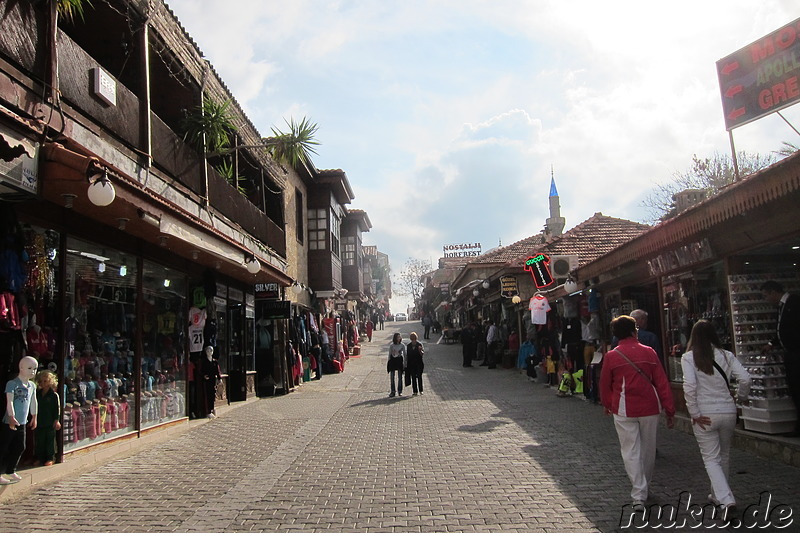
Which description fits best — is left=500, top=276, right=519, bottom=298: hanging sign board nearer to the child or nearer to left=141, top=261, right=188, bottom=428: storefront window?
left=141, top=261, right=188, bottom=428: storefront window

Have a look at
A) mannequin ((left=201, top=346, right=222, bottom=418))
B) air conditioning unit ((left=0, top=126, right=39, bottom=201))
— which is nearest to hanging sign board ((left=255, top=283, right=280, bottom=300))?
mannequin ((left=201, top=346, right=222, bottom=418))

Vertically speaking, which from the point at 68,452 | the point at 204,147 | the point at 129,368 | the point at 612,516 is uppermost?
the point at 204,147

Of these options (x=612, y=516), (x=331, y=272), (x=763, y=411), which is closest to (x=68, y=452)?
(x=612, y=516)

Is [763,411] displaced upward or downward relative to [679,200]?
downward

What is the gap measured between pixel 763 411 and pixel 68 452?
338 inches

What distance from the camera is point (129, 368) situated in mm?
9680

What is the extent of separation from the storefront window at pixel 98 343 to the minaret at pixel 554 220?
978 inches

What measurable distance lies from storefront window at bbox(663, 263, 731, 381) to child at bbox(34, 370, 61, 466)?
867cm

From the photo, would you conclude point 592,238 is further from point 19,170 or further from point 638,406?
point 19,170

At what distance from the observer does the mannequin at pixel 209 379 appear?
1249cm

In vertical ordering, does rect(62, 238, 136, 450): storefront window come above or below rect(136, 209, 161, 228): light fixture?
below

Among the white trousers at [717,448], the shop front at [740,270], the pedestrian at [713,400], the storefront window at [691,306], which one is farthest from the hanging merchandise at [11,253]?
the storefront window at [691,306]

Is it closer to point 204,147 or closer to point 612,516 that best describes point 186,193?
point 204,147

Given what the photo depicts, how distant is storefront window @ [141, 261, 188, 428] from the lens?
33.9 ft
